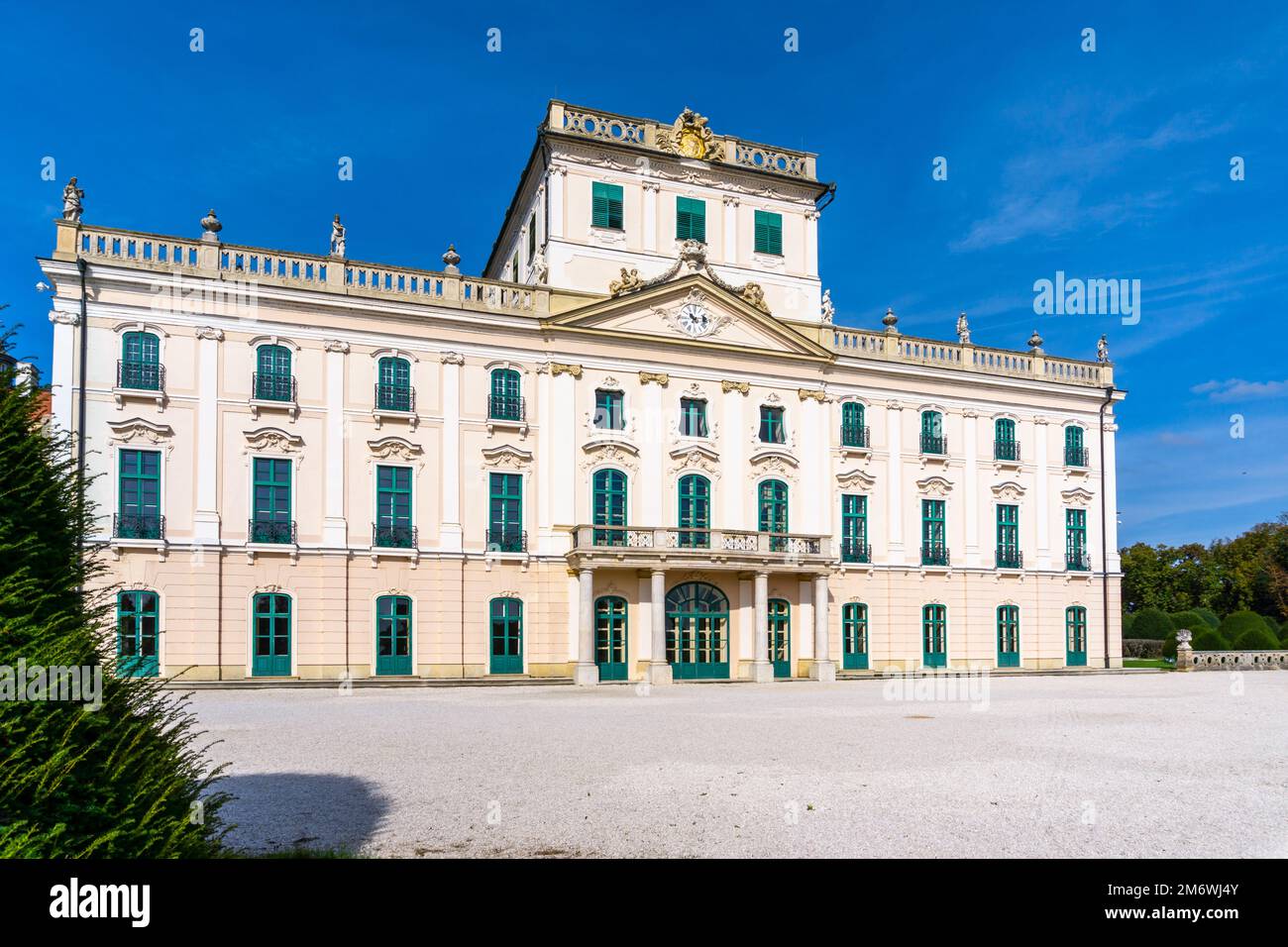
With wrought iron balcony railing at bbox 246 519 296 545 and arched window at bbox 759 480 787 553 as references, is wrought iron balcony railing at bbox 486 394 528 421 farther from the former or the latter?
arched window at bbox 759 480 787 553

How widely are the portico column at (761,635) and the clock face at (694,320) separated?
9.41 m

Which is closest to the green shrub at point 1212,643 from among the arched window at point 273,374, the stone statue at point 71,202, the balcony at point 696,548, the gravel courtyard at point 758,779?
the balcony at point 696,548

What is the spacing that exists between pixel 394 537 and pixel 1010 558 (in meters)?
25.7

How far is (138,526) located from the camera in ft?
96.7

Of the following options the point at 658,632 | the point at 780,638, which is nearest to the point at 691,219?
the point at 658,632

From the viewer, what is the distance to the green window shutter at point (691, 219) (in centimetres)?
3775

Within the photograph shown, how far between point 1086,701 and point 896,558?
14.8 metres

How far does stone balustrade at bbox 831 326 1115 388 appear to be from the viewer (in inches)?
1583

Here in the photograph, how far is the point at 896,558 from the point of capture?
39.7 meters

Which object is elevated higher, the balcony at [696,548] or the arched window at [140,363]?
the arched window at [140,363]

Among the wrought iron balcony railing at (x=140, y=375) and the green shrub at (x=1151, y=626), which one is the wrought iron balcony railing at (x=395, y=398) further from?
the green shrub at (x=1151, y=626)

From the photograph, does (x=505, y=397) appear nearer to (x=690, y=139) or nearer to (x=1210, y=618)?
(x=690, y=139)

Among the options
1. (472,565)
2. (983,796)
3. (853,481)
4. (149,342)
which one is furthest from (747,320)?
(983,796)
